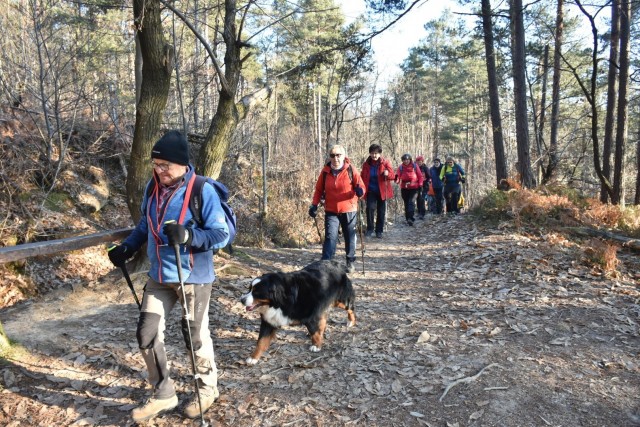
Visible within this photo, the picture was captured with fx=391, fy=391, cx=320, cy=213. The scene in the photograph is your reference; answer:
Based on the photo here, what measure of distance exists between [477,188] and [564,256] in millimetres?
34133

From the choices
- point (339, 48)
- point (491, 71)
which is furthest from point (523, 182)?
point (339, 48)

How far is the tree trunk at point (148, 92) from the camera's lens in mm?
5105

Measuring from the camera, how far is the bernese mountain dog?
3.87m

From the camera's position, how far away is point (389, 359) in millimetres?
4176

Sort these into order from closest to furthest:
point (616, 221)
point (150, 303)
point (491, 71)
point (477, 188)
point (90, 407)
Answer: point (150, 303) < point (90, 407) < point (616, 221) < point (491, 71) < point (477, 188)

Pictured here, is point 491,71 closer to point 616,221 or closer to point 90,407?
point 616,221

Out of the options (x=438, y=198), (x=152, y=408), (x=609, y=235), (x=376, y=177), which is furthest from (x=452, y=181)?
(x=152, y=408)

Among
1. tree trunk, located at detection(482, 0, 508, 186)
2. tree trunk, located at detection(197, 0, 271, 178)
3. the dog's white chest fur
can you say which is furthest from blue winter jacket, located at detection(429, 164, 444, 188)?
the dog's white chest fur

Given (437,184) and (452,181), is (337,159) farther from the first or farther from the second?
(437,184)

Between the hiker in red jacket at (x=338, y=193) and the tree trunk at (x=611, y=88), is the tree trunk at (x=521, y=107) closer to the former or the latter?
the tree trunk at (x=611, y=88)

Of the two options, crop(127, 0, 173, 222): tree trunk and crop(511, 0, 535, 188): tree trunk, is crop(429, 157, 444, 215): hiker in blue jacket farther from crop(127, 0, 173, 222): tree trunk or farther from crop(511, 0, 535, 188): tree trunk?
crop(127, 0, 173, 222): tree trunk

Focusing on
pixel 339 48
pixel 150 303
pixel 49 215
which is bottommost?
pixel 150 303

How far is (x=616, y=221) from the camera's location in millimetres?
9320

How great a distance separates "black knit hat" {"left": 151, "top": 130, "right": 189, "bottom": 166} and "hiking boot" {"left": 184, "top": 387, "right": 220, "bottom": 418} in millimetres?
1917
